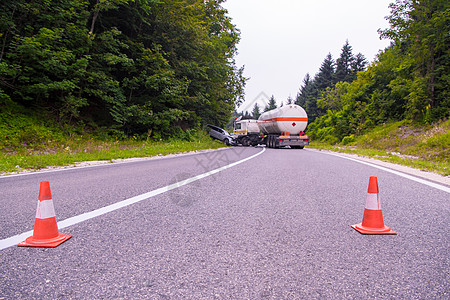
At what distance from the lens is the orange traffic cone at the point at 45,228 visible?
2199mm

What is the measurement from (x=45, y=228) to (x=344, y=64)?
6700 cm

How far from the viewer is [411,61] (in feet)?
64.1

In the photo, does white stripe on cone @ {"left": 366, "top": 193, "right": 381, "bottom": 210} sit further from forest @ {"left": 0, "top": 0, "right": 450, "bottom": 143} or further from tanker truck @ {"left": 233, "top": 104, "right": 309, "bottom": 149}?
tanker truck @ {"left": 233, "top": 104, "right": 309, "bottom": 149}

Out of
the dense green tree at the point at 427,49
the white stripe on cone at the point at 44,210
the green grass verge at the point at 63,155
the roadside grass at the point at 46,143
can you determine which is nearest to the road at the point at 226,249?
the white stripe on cone at the point at 44,210

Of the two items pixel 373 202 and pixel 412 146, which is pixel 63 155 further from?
pixel 412 146

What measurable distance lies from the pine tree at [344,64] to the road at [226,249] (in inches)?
2437

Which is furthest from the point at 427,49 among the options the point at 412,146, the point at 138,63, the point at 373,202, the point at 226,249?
the point at 226,249

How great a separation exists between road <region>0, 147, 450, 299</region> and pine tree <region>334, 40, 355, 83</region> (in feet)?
203

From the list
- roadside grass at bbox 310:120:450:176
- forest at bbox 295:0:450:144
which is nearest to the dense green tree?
forest at bbox 295:0:450:144

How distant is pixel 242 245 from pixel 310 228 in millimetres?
857

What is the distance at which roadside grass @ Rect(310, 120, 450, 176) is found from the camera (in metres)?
9.39

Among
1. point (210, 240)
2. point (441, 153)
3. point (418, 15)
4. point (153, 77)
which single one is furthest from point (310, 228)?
point (418, 15)

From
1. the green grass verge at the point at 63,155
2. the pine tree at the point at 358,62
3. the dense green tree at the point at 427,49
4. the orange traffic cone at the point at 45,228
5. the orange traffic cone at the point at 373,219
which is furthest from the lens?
the pine tree at the point at 358,62

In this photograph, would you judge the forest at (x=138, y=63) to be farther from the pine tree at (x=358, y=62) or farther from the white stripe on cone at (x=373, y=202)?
the pine tree at (x=358, y=62)
